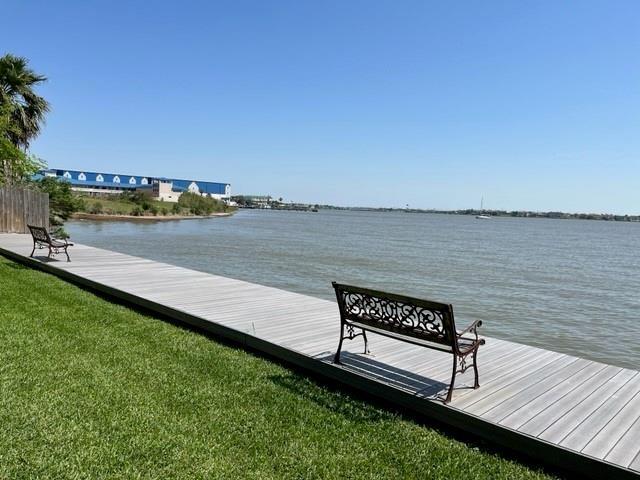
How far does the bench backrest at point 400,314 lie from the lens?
417 centimetres

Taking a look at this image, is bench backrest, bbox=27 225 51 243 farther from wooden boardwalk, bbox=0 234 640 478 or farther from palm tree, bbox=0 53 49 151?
palm tree, bbox=0 53 49 151

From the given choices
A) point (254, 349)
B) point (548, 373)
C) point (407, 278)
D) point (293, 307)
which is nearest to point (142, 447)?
point (254, 349)

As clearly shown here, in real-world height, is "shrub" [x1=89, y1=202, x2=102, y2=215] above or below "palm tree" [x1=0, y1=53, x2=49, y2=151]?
below

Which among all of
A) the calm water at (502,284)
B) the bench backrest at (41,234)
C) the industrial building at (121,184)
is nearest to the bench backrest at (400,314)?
the calm water at (502,284)

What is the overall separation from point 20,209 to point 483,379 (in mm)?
20124

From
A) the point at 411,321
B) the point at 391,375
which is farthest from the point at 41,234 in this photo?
the point at 411,321

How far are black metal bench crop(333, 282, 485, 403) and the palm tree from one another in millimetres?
23842

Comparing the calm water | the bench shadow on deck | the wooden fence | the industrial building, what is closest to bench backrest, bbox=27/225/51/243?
the calm water

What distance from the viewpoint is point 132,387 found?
4.44 meters

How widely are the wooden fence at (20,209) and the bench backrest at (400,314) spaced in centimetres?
1868

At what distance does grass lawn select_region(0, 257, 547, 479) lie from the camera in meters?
3.22

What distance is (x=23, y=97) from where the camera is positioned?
85.5ft

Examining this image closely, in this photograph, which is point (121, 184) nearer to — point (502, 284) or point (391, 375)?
point (502, 284)

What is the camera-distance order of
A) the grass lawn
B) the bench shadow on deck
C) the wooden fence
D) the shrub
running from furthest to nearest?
the shrub, the wooden fence, the bench shadow on deck, the grass lawn
